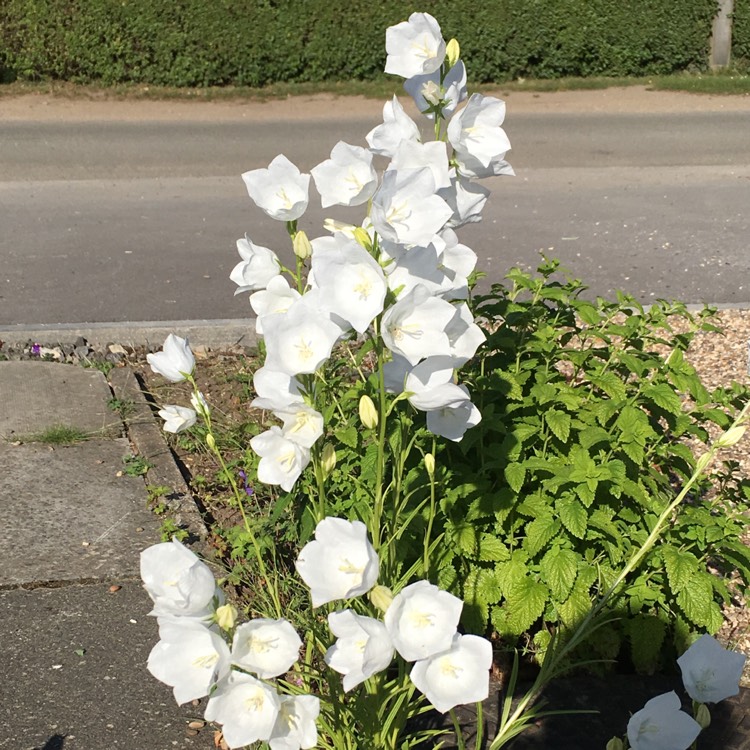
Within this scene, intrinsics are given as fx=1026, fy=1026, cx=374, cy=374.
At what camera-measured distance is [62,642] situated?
292 cm

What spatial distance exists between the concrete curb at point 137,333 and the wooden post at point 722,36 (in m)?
12.1

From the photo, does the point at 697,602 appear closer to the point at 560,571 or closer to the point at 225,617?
the point at 560,571

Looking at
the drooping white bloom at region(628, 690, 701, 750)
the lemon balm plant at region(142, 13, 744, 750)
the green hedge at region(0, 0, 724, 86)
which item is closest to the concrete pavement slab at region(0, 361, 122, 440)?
the lemon balm plant at region(142, 13, 744, 750)

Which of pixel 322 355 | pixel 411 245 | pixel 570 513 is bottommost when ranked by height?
pixel 570 513

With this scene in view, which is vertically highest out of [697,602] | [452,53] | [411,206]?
[452,53]

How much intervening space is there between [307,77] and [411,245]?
12.6 m

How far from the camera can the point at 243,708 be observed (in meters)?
1.51

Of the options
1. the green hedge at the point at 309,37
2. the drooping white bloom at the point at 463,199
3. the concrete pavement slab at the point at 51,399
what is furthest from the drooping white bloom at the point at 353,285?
the green hedge at the point at 309,37

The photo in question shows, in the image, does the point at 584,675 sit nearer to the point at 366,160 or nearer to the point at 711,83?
the point at 366,160

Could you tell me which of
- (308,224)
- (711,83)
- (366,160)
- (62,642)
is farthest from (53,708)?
(711,83)

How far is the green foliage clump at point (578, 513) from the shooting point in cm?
272

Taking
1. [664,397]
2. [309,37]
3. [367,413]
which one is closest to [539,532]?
[664,397]

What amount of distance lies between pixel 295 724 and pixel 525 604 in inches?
49.6

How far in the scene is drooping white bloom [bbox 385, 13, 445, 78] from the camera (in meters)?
1.97
